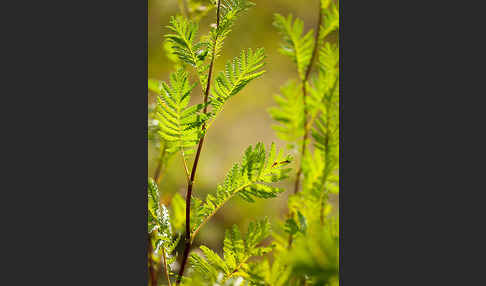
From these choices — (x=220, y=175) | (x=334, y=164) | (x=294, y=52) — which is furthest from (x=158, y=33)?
(x=220, y=175)

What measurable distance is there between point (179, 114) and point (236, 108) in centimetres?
85

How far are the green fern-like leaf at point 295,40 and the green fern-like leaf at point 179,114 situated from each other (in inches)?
10.7

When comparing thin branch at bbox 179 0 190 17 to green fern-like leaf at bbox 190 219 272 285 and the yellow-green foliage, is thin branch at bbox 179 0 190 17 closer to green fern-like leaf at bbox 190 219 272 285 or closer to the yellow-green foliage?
the yellow-green foliage

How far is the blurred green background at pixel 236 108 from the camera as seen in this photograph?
0.79 m

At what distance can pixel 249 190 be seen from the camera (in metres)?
0.55

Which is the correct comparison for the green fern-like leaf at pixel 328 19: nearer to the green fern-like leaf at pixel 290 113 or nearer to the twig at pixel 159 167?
the green fern-like leaf at pixel 290 113

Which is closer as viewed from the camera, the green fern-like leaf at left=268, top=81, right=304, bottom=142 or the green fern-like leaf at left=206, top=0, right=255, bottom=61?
the green fern-like leaf at left=206, top=0, right=255, bottom=61

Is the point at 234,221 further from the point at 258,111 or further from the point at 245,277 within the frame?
the point at 245,277

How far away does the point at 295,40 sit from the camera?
28.6 inches

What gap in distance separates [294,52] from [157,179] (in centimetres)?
32

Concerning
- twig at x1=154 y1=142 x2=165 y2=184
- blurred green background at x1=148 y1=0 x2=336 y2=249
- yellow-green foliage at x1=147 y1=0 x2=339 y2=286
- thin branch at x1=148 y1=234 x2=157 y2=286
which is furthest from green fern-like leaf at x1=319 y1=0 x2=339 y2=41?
thin branch at x1=148 y1=234 x2=157 y2=286

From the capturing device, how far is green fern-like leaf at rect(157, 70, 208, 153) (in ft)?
1.64

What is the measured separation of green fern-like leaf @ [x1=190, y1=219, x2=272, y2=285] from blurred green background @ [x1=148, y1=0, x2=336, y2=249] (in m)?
0.11

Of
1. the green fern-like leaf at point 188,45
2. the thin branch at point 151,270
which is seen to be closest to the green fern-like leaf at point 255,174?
the green fern-like leaf at point 188,45
